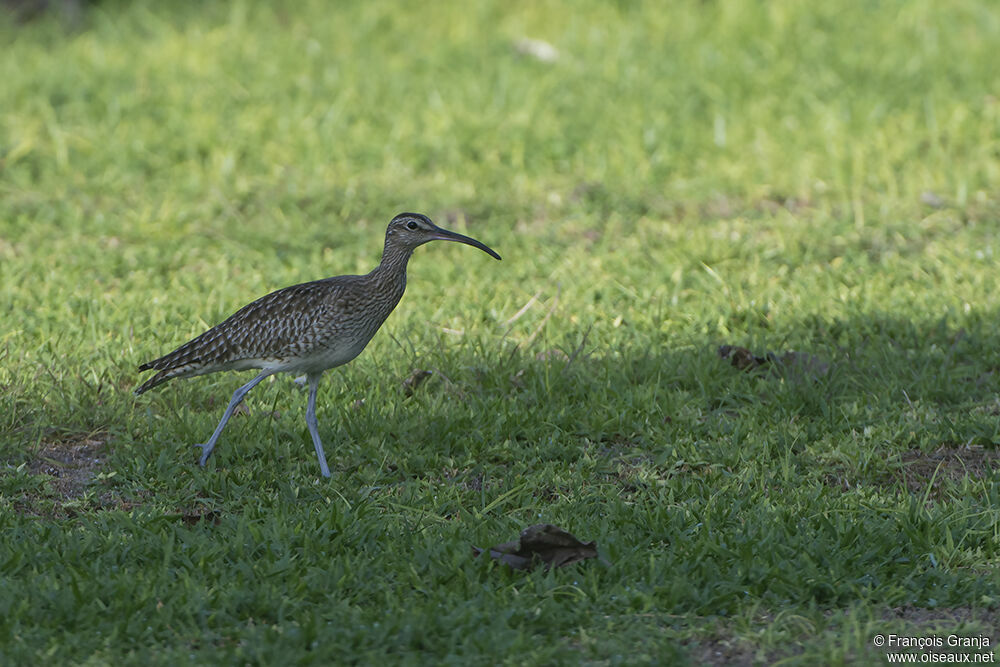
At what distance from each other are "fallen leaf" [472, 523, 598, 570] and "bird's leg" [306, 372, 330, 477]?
4.01 feet

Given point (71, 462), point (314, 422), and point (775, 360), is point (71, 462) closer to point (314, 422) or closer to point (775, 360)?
point (314, 422)

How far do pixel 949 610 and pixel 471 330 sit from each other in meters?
3.75

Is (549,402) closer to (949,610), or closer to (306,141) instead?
(949,610)

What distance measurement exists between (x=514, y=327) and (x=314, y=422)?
79.9 inches

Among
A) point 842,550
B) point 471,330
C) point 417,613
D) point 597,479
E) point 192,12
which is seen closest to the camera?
point 417,613

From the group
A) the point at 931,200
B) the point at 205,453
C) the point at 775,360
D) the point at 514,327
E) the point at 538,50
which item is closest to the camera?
the point at 205,453

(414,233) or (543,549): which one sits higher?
(414,233)

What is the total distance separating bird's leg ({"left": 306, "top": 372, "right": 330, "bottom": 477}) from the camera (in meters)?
6.20

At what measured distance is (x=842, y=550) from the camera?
5.26 m

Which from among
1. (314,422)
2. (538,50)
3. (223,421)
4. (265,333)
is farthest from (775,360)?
(538,50)

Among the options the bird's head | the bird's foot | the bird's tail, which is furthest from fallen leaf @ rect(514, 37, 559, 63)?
the bird's foot

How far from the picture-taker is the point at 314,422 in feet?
20.9

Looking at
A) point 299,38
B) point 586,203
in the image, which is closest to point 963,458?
point 586,203

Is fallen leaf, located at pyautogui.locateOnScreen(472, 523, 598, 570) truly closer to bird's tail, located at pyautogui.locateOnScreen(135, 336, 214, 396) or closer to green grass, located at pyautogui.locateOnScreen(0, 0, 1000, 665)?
green grass, located at pyautogui.locateOnScreen(0, 0, 1000, 665)
